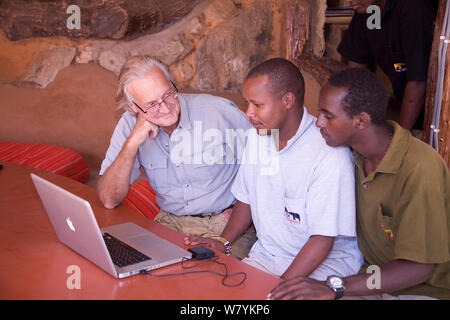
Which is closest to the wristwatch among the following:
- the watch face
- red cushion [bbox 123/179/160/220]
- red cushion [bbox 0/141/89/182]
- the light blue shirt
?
the watch face

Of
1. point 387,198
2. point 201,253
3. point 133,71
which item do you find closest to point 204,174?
point 133,71

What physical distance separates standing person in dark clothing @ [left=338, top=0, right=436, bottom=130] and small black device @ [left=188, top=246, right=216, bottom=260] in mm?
1816

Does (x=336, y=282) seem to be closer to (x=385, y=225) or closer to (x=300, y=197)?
(x=385, y=225)

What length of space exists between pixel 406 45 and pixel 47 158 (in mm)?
2657

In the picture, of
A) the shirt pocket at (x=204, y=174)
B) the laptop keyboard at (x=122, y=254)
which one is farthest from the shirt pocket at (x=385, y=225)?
the shirt pocket at (x=204, y=174)

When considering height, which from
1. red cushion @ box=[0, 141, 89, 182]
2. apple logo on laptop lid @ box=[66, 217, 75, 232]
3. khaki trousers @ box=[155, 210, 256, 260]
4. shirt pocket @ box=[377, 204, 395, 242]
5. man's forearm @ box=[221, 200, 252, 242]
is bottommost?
red cushion @ box=[0, 141, 89, 182]

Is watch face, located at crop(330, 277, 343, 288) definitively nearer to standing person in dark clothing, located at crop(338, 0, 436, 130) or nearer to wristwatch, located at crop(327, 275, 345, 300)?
wristwatch, located at crop(327, 275, 345, 300)

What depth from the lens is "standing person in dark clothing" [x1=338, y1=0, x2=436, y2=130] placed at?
2.85 m

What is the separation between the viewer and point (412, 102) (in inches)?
115

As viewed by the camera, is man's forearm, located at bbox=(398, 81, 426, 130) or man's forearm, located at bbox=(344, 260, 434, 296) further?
man's forearm, located at bbox=(398, 81, 426, 130)

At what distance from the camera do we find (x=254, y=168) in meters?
2.02

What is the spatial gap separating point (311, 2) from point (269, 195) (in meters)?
2.43
